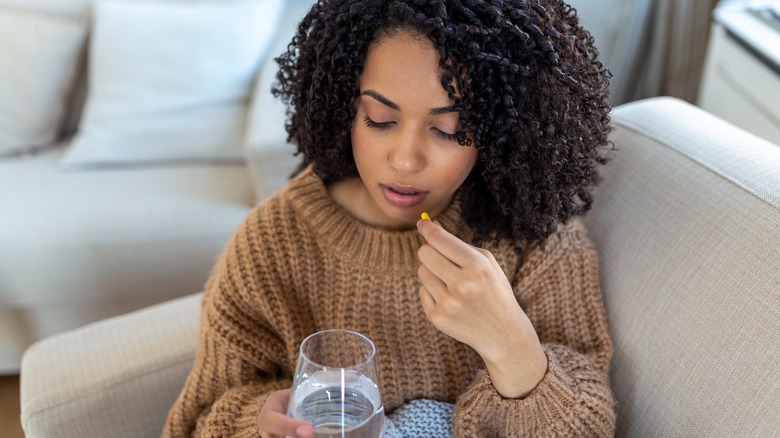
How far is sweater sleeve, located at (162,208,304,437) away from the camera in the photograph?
98cm

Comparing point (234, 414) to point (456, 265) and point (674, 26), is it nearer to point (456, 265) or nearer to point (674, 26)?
point (456, 265)

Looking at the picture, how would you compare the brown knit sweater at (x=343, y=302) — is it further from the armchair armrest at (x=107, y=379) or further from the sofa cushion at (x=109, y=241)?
the sofa cushion at (x=109, y=241)

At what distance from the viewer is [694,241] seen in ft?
3.03

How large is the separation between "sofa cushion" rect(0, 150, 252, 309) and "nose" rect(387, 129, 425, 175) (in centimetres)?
99

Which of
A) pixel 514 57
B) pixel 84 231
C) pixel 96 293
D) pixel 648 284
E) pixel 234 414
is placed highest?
pixel 514 57

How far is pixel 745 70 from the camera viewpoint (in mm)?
1642

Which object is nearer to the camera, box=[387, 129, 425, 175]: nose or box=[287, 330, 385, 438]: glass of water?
box=[287, 330, 385, 438]: glass of water

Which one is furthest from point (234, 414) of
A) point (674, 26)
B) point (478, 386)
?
point (674, 26)

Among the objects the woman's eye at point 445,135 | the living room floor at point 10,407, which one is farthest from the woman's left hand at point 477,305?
the living room floor at point 10,407

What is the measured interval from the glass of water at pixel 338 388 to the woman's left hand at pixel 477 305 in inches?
5.1

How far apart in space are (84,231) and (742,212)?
1422 millimetres

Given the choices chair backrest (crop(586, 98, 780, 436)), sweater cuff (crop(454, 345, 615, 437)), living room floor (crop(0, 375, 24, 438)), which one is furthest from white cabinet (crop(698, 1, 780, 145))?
living room floor (crop(0, 375, 24, 438))

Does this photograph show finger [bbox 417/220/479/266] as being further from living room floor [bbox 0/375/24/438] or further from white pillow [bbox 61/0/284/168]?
living room floor [bbox 0/375/24/438]

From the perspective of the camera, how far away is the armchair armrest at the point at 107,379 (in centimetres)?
108
